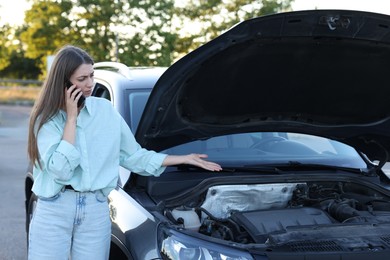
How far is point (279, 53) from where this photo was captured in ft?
10.1

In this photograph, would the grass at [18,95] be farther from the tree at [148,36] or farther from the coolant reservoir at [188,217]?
the coolant reservoir at [188,217]

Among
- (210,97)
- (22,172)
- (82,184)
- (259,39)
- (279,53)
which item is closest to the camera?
(82,184)

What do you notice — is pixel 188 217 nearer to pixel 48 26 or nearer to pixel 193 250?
pixel 193 250

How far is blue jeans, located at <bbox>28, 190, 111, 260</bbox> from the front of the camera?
261 cm

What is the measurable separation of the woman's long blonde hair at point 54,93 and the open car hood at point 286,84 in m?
0.55

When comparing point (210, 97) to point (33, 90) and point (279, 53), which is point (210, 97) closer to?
point (279, 53)

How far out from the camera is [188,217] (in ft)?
9.61

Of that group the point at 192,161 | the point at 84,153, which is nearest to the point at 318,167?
the point at 192,161

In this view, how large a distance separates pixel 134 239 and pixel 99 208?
24 centimetres

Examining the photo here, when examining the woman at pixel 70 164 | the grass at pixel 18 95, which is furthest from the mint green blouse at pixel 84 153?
the grass at pixel 18 95

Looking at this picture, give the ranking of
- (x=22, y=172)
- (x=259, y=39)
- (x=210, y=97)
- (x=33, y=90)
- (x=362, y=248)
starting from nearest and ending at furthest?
(x=362, y=248) < (x=259, y=39) < (x=210, y=97) < (x=22, y=172) < (x=33, y=90)

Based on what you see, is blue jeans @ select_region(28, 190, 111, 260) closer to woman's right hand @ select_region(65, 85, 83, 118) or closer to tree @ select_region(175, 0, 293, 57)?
woman's right hand @ select_region(65, 85, 83, 118)

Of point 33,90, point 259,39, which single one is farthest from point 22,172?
point 33,90

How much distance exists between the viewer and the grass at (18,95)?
30234 mm
